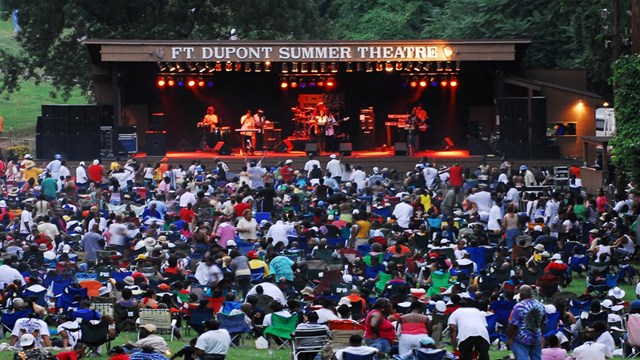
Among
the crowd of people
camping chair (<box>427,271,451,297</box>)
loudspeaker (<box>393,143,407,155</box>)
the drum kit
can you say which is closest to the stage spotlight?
the drum kit

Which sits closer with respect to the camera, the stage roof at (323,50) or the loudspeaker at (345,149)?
the stage roof at (323,50)

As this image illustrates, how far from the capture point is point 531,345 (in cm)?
1507

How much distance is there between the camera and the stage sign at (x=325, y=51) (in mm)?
37500

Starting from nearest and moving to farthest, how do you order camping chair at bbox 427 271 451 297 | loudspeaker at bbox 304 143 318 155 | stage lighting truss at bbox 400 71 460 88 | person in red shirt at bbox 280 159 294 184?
camping chair at bbox 427 271 451 297 → person in red shirt at bbox 280 159 294 184 → loudspeaker at bbox 304 143 318 155 → stage lighting truss at bbox 400 71 460 88

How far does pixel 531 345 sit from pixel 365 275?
6.62 m

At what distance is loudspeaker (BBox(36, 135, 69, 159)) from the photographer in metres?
37.5

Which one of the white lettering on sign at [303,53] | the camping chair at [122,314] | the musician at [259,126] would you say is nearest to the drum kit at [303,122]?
the musician at [259,126]

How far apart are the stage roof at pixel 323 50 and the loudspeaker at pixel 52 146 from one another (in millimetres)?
2417

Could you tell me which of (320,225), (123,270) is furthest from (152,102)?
(123,270)

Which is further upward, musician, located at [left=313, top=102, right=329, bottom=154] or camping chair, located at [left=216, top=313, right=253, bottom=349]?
musician, located at [left=313, top=102, right=329, bottom=154]

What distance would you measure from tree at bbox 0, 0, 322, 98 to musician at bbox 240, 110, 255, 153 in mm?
9118

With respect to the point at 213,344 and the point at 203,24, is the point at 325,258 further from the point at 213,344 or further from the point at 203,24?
the point at 203,24

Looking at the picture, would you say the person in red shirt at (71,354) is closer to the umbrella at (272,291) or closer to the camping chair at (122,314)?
the camping chair at (122,314)

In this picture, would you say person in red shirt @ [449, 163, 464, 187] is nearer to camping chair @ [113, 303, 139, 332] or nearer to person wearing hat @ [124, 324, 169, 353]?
camping chair @ [113, 303, 139, 332]
